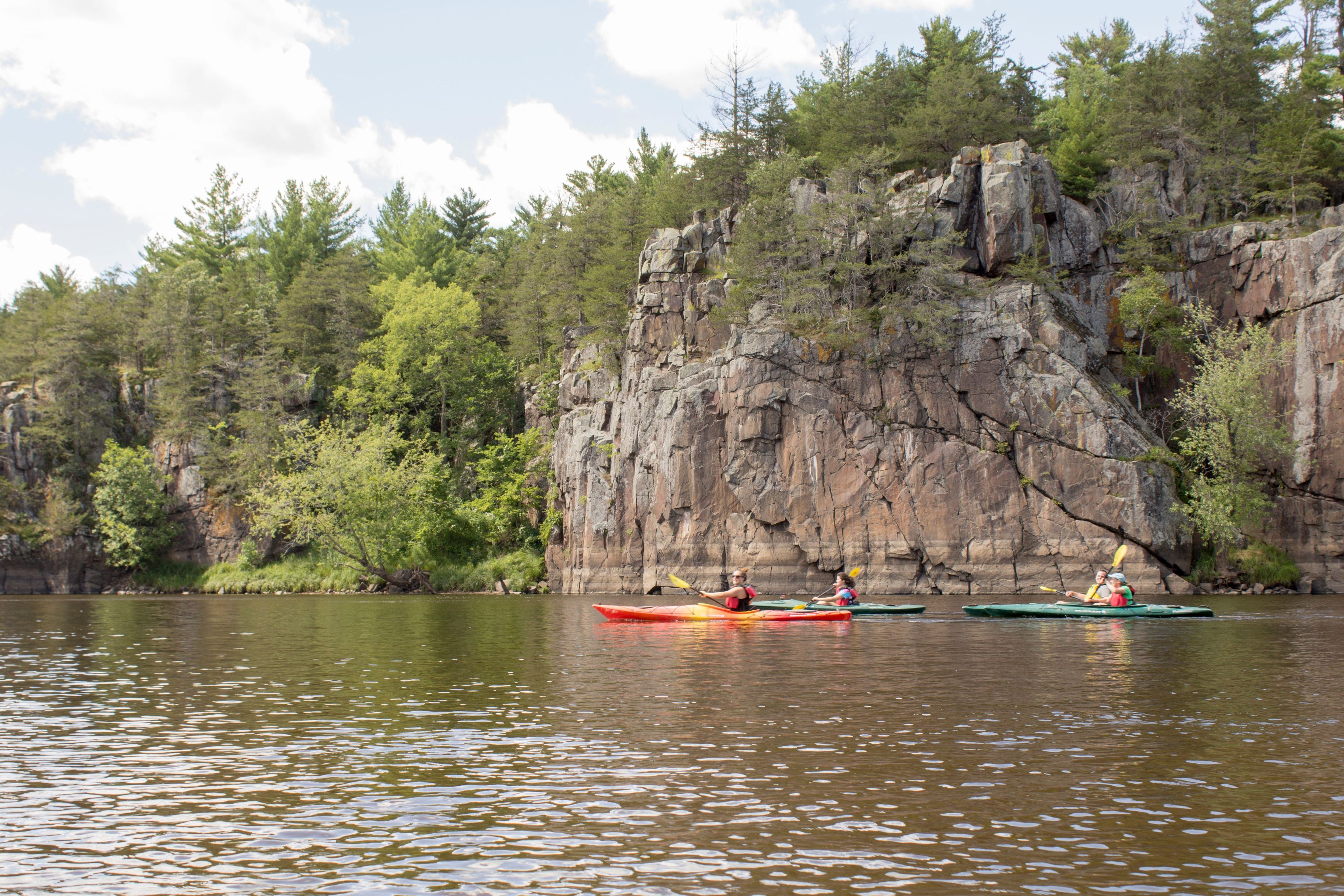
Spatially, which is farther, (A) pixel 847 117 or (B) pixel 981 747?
(A) pixel 847 117

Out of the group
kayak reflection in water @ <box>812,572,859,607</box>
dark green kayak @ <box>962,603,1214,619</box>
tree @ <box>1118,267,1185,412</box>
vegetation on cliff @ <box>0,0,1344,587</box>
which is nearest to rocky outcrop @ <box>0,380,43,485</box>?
vegetation on cliff @ <box>0,0,1344,587</box>

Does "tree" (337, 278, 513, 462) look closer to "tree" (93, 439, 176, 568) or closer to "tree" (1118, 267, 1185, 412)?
"tree" (93, 439, 176, 568)

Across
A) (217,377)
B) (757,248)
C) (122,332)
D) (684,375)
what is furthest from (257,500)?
(757,248)

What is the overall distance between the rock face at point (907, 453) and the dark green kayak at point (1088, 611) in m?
11.1

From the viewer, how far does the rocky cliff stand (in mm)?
40844

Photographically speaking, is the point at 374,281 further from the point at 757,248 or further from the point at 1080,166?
the point at 1080,166

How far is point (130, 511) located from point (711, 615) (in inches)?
1662

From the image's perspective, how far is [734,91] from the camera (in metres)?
60.1

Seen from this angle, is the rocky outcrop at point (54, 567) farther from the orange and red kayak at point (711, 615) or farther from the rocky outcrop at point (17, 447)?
the orange and red kayak at point (711, 615)

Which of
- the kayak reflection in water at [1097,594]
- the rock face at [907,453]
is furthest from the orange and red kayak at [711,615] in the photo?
the rock face at [907,453]

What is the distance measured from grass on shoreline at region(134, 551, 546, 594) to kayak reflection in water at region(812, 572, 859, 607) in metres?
22.5

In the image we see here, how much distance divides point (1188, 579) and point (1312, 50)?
121ft

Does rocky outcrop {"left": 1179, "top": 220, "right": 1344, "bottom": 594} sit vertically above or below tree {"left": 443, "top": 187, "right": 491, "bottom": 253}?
below

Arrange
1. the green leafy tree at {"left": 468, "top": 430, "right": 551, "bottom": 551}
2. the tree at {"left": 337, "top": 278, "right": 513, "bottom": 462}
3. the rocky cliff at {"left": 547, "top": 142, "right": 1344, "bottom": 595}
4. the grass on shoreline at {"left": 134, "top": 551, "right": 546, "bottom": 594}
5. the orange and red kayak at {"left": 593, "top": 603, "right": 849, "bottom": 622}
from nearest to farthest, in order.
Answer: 1. the orange and red kayak at {"left": 593, "top": 603, "right": 849, "bottom": 622}
2. the rocky cliff at {"left": 547, "top": 142, "right": 1344, "bottom": 595}
3. the grass on shoreline at {"left": 134, "top": 551, "right": 546, "bottom": 594}
4. the green leafy tree at {"left": 468, "top": 430, "right": 551, "bottom": 551}
5. the tree at {"left": 337, "top": 278, "right": 513, "bottom": 462}
